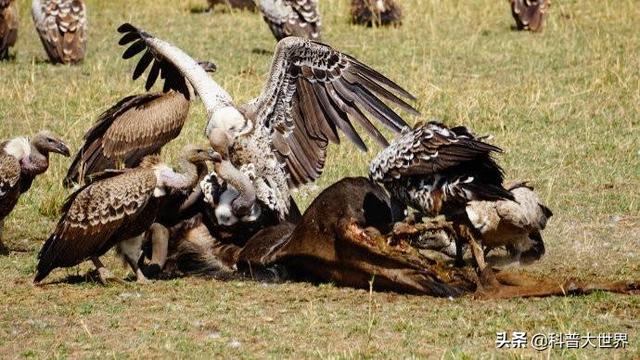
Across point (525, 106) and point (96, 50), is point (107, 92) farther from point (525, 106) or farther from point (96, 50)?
Result: point (525, 106)

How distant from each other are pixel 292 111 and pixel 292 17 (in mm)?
6449


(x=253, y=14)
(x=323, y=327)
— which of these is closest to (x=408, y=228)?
(x=323, y=327)

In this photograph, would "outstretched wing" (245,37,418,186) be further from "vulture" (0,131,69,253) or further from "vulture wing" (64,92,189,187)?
"vulture wing" (64,92,189,187)

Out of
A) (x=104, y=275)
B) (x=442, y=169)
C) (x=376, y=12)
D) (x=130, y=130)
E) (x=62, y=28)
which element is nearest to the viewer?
(x=442, y=169)

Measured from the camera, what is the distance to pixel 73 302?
6895mm

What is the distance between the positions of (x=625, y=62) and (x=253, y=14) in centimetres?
567

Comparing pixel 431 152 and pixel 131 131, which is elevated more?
pixel 431 152

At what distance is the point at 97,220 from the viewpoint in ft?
23.7

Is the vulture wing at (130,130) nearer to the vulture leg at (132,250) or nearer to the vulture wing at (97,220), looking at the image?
the vulture leg at (132,250)

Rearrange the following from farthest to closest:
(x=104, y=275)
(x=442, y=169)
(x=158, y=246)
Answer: (x=158, y=246)
(x=104, y=275)
(x=442, y=169)

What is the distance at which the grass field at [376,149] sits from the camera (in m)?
6.11

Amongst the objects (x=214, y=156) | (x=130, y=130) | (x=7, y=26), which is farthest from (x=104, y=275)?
(x=7, y=26)

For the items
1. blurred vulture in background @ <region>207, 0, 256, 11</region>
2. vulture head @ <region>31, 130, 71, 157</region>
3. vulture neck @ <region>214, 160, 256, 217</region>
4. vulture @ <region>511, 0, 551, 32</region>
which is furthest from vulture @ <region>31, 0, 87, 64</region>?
vulture neck @ <region>214, 160, 256, 217</region>

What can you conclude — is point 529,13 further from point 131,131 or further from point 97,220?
point 97,220
